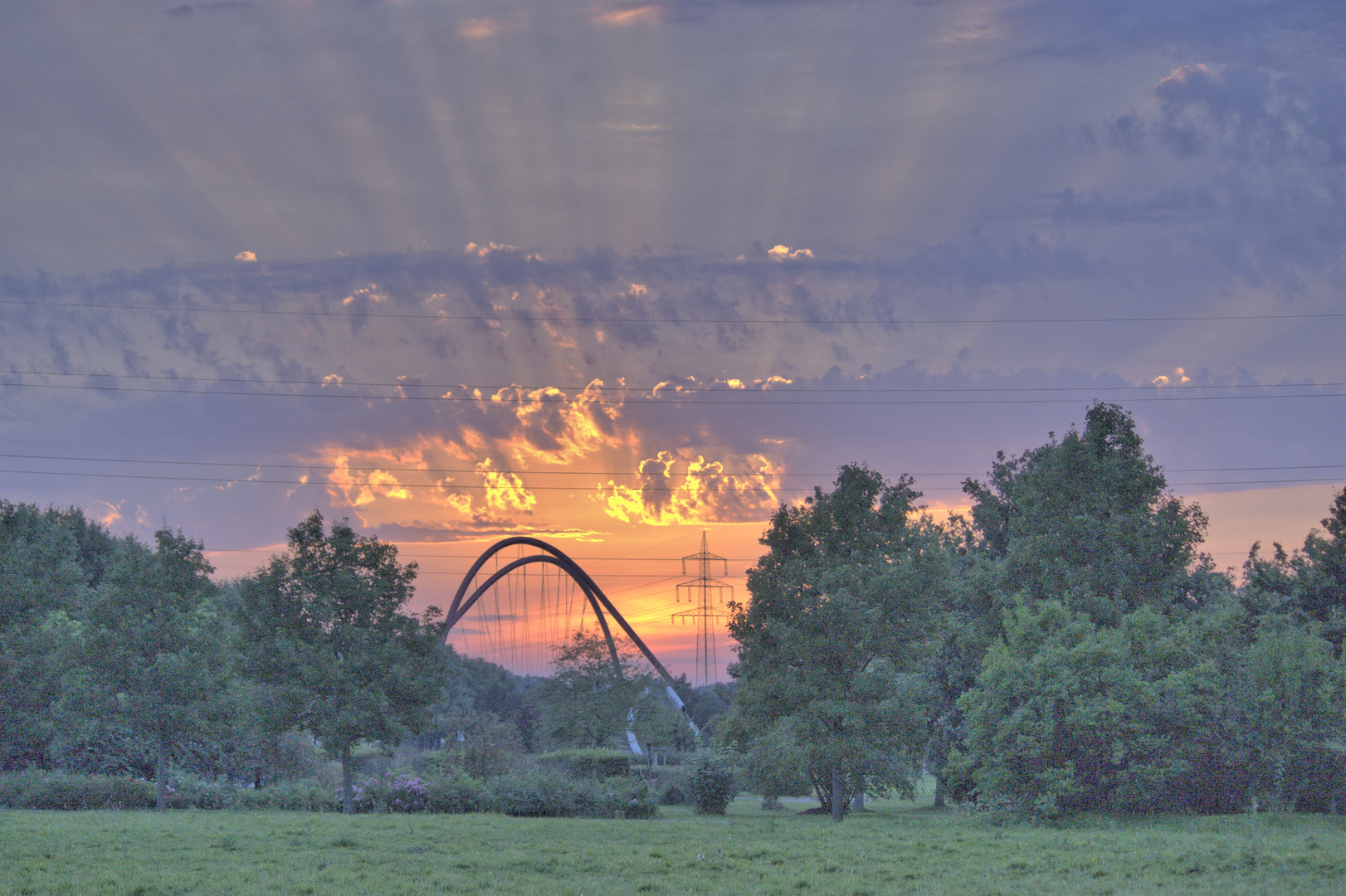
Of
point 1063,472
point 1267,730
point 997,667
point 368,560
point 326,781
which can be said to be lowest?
point 326,781

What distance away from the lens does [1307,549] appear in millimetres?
56000

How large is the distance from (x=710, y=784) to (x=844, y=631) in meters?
9.44

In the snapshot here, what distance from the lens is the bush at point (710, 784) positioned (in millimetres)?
40156

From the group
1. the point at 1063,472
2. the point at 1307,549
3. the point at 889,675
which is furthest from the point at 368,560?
the point at 1307,549

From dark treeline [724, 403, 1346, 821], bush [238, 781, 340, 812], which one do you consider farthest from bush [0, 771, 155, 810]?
dark treeline [724, 403, 1346, 821]

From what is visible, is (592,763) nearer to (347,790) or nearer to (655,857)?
(347,790)

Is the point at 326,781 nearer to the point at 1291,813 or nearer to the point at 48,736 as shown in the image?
the point at 48,736

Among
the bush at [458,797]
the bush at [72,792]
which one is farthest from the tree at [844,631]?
the bush at [72,792]

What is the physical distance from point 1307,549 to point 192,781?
198ft

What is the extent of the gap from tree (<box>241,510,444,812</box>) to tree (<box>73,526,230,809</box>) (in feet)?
Answer: 16.6

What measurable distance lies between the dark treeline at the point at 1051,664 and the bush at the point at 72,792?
24.6 m

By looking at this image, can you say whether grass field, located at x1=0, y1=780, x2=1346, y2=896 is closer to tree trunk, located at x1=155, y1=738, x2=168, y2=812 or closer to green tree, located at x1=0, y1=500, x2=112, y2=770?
tree trunk, located at x1=155, y1=738, x2=168, y2=812

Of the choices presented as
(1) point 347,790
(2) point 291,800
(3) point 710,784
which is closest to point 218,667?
(2) point 291,800

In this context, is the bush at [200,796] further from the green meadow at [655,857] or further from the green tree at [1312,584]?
the green tree at [1312,584]
